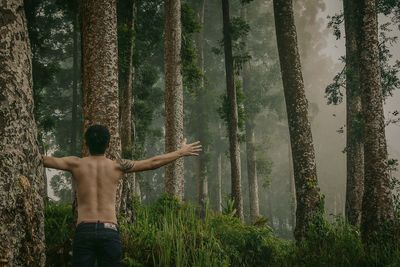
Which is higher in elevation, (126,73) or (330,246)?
(126,73)

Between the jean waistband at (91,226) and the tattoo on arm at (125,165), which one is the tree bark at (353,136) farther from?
the jean waistband at (91,226)

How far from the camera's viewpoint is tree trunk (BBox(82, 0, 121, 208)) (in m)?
A: 7.13

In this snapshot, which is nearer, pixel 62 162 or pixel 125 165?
pixel 62 162

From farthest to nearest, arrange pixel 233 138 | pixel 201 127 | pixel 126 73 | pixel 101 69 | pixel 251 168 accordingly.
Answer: pixel 201 127 → pixel 251 168 → pixel 233 138 → pixel 126 73 → pixel 101 69

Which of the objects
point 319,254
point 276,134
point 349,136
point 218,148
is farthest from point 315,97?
point 319,254

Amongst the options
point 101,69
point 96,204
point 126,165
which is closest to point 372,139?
point 101,69

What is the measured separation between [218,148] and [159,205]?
94.7 feet

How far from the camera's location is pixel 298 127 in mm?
10703

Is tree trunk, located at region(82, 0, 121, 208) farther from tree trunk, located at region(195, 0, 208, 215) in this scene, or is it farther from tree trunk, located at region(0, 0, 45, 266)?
tree trunk, located at region(195, 0, 208, 215)

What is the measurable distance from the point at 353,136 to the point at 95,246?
13096 millimetres

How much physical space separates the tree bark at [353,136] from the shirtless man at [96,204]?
463 inches

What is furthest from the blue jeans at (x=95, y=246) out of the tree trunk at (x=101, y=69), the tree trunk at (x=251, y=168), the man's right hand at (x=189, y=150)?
the tree trunk at (x=251, y=168)

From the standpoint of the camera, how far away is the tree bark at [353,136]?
14.6 meters

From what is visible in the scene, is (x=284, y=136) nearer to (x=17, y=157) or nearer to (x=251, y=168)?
(x=251, y=168)
